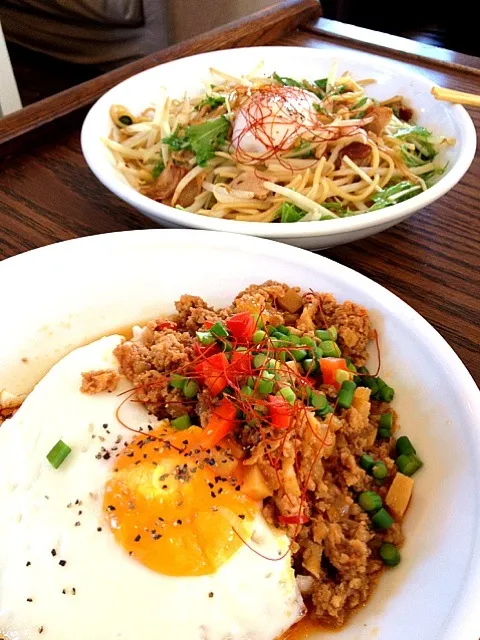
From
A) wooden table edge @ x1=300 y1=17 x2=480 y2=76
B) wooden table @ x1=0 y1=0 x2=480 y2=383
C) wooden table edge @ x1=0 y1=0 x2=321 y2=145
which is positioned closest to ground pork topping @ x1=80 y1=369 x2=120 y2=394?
wooden table @ x1=0 y1=0 x2=480 y2=383

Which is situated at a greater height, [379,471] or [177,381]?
[177,381]

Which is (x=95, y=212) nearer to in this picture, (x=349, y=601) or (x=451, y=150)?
(x=451, y=150)

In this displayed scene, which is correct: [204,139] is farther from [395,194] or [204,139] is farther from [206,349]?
[206,349]

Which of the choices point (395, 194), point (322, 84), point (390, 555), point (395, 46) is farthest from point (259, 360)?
point (395, 46)

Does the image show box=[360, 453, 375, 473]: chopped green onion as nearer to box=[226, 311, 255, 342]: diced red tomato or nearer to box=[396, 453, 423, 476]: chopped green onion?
box=[396, 453, 423, 476]: chopped green onion

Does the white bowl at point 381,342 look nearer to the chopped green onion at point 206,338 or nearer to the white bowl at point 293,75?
the white bowl at point 293,75

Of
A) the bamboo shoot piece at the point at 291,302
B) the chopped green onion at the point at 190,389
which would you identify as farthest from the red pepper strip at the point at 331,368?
the chopped green onion at the point at 190,389
